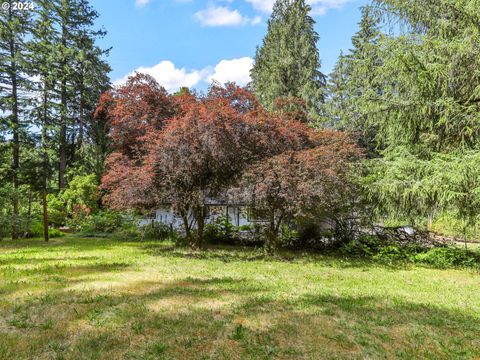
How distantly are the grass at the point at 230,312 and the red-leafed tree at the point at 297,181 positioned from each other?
1736mm

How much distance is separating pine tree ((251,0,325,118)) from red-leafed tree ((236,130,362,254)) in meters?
13.1

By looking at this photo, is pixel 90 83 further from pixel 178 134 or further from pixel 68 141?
pixel 178 134

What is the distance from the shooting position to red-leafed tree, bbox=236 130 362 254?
811 centimetres

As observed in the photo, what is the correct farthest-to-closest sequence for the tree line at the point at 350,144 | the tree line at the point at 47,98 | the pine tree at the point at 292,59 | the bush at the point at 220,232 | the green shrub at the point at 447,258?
the pine tree at the point at 292,59
the tree line at the point at 47,98
the bush at the point at 220,232
the green shrub at the point at 447,258
the tree line at the point at 350,144

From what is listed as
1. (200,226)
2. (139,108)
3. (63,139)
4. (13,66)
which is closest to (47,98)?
(63,139)

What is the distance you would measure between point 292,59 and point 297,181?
15538 mm

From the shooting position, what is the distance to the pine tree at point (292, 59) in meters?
21.3

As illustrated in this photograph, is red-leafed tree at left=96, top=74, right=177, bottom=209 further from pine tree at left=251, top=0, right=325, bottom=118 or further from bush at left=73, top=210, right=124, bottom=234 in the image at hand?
pine tree at left=251, top=0, right=325, bottom=118

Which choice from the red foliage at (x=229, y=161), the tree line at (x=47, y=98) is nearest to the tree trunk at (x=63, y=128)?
the tree line at (x=47, y=98)

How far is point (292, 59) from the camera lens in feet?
69.7

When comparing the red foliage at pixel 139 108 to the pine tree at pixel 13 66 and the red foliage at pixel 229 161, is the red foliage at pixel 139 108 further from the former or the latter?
the pine tree at pixel 13 66

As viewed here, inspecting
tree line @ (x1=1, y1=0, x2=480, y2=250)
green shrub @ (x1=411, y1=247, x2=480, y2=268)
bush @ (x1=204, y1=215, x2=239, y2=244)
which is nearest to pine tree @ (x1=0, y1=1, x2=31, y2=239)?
tree line @ (x1=1, y1=0, x2=480, y2=250)

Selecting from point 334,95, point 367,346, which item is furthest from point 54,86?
point 367,346

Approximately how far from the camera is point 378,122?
9594 millimetres
